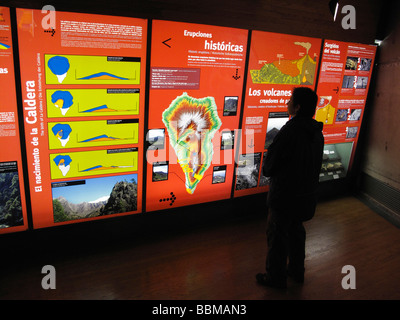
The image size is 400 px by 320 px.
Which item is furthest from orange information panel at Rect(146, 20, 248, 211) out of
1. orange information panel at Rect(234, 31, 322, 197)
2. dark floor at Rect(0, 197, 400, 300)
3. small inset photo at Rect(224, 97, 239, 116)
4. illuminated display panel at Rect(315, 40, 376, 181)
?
illuminated display panel at Rect(315, 40, 376, 181)

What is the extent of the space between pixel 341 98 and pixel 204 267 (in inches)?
121

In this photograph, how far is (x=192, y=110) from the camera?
3539 millimetres

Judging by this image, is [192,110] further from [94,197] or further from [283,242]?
[283,242]

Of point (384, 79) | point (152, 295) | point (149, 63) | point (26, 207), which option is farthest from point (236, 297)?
point (384, 79)

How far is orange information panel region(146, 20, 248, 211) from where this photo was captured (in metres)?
3.27

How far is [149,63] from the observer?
3164 mm

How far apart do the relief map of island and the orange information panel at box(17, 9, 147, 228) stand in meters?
1.45

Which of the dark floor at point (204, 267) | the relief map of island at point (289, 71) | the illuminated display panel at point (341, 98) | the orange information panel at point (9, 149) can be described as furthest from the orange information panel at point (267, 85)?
the orange information panel at point (9, 149)

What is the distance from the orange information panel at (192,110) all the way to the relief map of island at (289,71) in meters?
0.28

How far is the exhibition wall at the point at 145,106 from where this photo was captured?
2.83 meters

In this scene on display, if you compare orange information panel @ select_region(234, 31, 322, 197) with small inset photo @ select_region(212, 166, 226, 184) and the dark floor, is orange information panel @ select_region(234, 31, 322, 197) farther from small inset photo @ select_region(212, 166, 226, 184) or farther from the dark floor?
the dark floor
